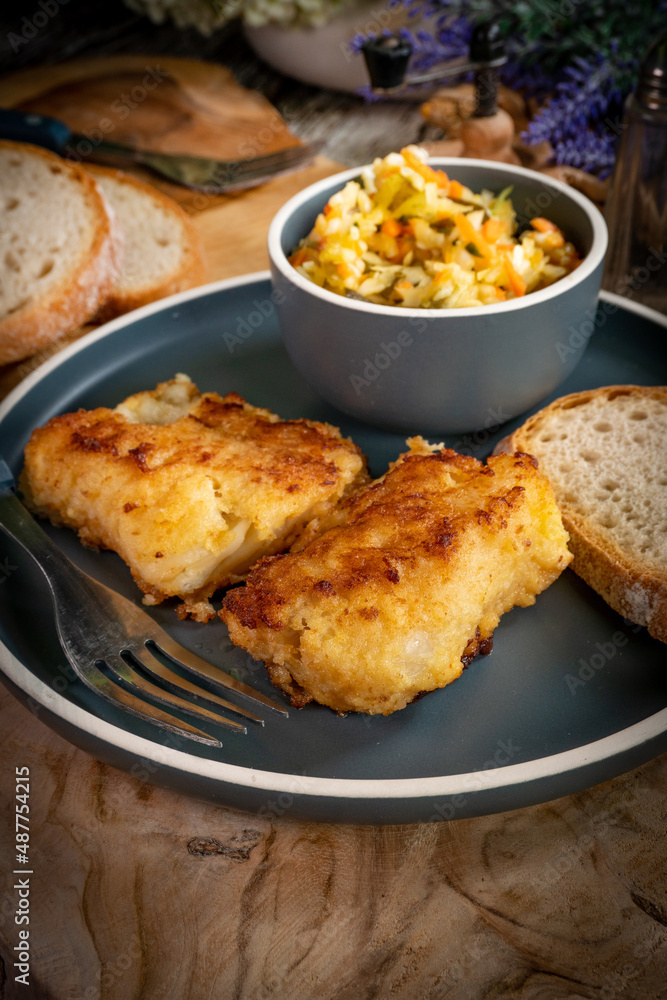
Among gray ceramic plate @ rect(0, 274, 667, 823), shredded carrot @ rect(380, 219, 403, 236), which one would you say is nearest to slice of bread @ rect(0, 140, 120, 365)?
gray ceramic plate @ rect(0, 274, 667, 823)

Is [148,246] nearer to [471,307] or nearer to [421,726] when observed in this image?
[471,307]

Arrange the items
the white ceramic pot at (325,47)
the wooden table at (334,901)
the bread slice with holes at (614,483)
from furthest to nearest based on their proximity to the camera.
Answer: the white ceramic pot at (325,47)
the bread slice with holes at (614,483)
the wooden table at (334,901)

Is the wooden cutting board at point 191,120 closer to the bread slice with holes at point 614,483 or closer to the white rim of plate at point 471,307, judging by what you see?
the white rim of plate at point 471,307

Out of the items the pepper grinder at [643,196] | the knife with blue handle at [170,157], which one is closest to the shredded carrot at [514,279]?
the pepper grinder at [643,196]

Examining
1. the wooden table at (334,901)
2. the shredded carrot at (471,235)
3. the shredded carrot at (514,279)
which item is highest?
the shredded carrot at (471,235)

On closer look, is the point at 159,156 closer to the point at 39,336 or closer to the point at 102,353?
the point at 39,336

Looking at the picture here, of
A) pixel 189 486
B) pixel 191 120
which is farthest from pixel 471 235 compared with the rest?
pixel 191 120

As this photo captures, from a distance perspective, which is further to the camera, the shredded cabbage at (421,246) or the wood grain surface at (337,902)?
the shredded cabbage at (421,246)

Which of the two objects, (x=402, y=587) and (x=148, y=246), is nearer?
(x=402, y=587)

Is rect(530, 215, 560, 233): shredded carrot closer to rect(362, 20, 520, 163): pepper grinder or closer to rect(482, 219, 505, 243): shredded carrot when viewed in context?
rect(482, 219, 505, 243): shredded carrot
